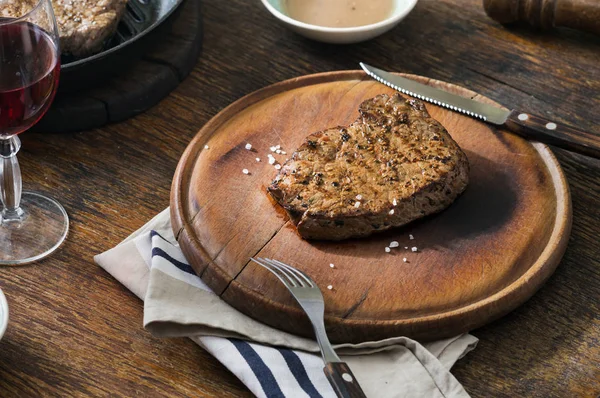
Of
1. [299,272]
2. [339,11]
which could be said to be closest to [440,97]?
[339,11]

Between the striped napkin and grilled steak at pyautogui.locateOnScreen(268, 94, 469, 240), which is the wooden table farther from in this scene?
grilled steak at pyautogui.locateOnScreen(268, 94, 469, 240)

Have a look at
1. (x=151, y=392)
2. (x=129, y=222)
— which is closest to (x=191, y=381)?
(x=151, y=392)

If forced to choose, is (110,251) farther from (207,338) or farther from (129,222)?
(207,338)

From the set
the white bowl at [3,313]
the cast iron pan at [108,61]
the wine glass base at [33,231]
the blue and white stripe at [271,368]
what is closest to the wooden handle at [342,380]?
the blue and white stripe at [271,368]

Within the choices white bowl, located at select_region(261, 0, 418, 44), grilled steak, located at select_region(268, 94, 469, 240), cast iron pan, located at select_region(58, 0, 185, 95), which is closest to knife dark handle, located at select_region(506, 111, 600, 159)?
grilled steak, located at select_region(268, 94, 469, 240)

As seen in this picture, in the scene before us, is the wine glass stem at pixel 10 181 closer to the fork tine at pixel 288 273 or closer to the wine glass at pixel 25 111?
the wine glass at pixel 25 111

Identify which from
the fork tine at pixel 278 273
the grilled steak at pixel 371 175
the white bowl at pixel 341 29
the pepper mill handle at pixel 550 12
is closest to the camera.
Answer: the fork tine at pixel 278 273
